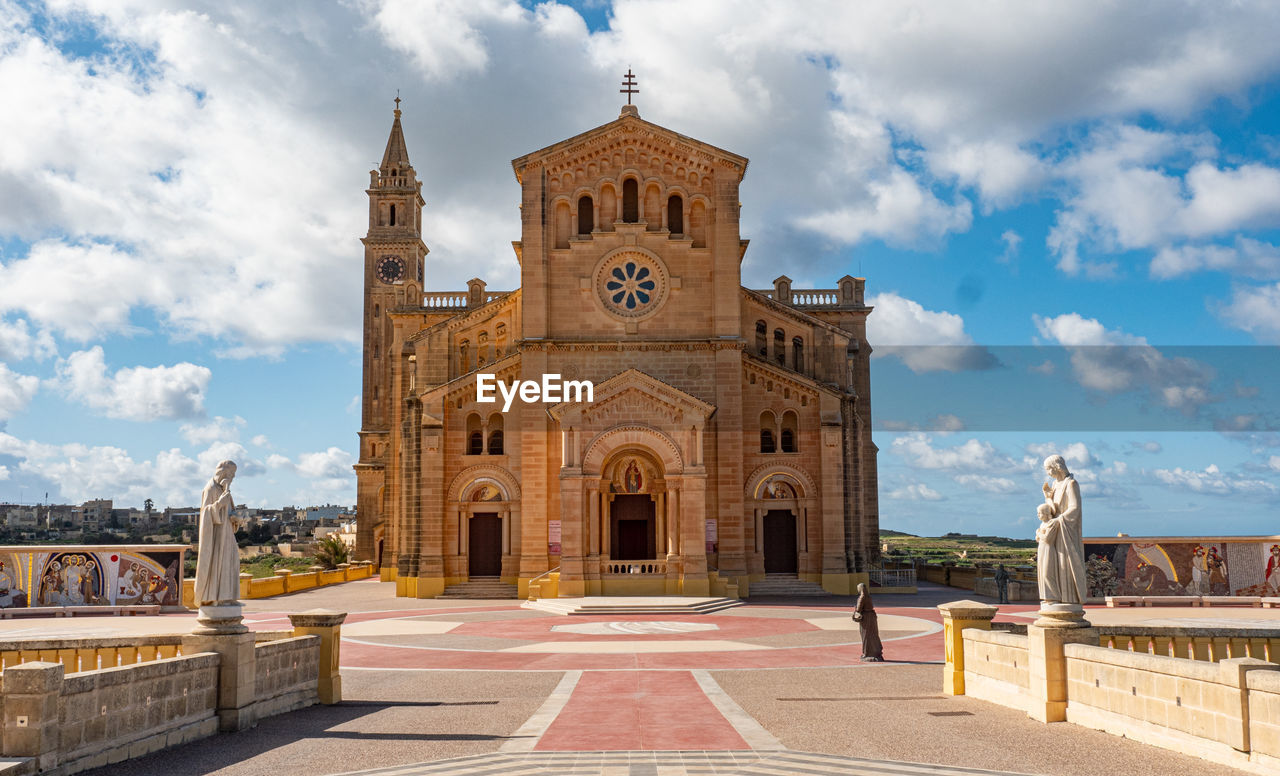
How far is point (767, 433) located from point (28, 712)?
37.0m

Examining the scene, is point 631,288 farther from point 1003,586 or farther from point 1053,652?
point 1053,652

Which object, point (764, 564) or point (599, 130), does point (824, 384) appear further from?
point (599, 130)

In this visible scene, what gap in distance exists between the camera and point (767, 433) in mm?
45531

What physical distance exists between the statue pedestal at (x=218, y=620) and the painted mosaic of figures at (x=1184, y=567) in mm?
34081

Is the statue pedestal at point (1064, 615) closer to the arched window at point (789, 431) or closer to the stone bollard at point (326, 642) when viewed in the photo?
the stone bollard at point (326, 642)

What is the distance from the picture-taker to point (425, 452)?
1735 inches

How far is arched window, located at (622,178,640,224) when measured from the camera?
45.6 metres

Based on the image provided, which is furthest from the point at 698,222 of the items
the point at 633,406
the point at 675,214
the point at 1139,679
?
the point at 1139,679

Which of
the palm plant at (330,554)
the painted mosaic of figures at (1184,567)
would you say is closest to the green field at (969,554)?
the painted mosaic of figures at (1184,567)

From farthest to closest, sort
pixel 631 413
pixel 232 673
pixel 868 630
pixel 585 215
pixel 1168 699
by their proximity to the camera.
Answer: pixel 585 215, pixel 631 413, pixel 868 630, pixel 232 673, pixel 1168 699

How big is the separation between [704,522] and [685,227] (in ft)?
44.4

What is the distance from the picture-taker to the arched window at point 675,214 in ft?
150

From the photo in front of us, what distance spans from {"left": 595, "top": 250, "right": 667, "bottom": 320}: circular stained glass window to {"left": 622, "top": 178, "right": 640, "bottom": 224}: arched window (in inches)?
76.8

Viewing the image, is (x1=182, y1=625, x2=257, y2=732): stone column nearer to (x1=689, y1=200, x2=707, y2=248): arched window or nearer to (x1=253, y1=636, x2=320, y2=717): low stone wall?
(x1=253, y1=636, x2=320, y2=717): low stone wall
